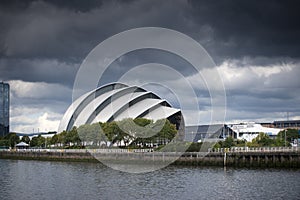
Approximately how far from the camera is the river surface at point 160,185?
22375 millimetres

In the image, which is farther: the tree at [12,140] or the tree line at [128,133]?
the tree at [12,140]

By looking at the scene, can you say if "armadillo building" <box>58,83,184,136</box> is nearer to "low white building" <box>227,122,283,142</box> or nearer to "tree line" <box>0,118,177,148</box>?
"tree line" <box>0,118,177,148</box>

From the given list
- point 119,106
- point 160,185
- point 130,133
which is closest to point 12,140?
point 119,106

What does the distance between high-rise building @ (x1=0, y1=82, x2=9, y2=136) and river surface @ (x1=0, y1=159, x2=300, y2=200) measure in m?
112

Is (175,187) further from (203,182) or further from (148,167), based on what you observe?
(148,167)

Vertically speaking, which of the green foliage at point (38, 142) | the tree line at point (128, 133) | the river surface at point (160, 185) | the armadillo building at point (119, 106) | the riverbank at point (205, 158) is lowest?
the river surface at point (160, 185)

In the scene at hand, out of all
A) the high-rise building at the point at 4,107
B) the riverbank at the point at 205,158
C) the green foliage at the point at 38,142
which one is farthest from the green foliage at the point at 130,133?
the high-rise building at the point at 4,107

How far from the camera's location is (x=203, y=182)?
26.9 metres

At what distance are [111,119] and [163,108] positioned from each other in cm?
840

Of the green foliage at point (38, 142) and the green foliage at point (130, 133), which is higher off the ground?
the green foliage at point (130, 133)

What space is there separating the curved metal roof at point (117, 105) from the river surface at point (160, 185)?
30.1 metres

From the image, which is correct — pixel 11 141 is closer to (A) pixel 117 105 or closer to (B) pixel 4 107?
(A) pixel 117 105

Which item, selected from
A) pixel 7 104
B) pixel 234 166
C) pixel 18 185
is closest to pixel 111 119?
pixel 234 166

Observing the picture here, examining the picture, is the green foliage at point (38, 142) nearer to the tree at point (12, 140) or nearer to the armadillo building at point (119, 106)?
the tree at point (12, 140)
